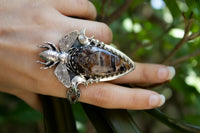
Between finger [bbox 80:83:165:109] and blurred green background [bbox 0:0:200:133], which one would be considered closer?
finger [bbox 80:83:165:109]

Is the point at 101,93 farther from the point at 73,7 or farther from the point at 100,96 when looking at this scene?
the point at 73,7

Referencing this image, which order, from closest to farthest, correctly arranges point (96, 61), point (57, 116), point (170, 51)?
point (96, 61) < point (57, 116) < point (170, 51)

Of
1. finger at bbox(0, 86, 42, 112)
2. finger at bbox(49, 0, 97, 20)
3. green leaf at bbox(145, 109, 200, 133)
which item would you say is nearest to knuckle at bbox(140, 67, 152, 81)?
green leaf at bbox(145, 109, 200, 133)

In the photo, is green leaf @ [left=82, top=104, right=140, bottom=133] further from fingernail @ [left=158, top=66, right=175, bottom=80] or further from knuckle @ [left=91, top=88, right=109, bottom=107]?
fingernail @ [left=158, top=66, right=175, bottom=80]

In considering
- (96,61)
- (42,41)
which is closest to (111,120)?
(96,61)

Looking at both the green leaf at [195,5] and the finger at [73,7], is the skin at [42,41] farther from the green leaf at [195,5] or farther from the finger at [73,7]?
the green leaf at [195,5]

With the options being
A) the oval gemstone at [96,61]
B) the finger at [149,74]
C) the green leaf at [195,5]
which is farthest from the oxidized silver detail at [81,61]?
the green leaf at [195,5]

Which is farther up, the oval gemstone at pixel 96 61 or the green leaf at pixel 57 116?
the oval gemstone at pixel 96 61
